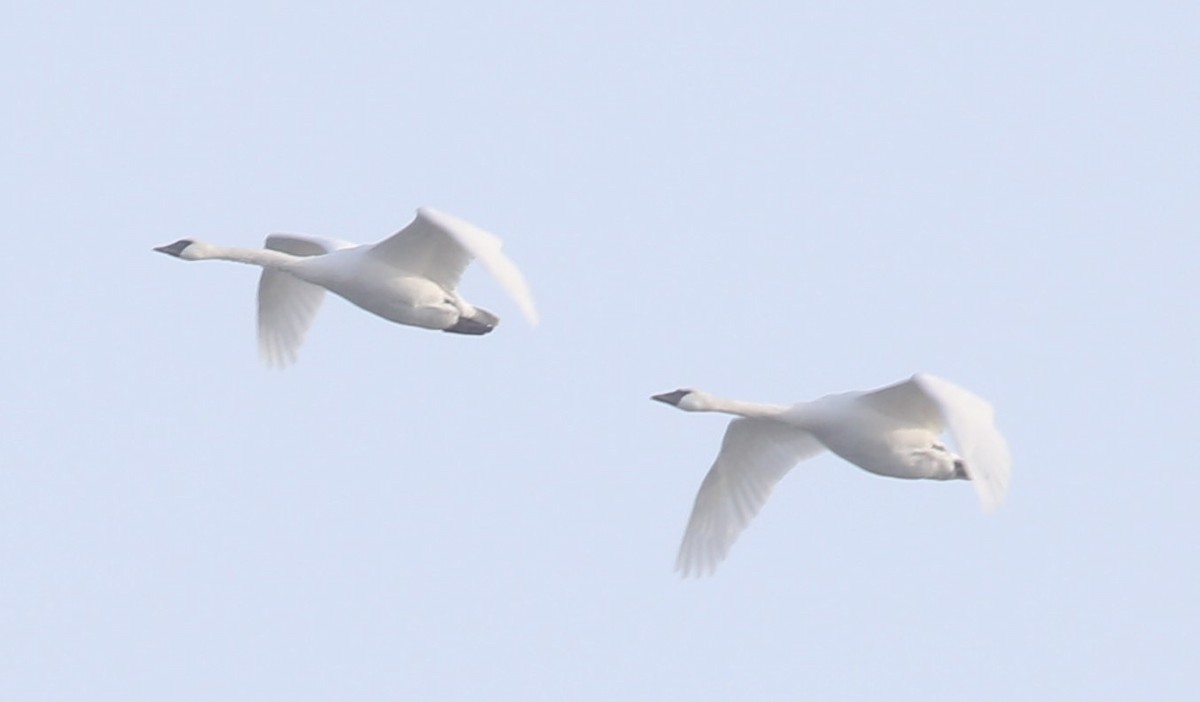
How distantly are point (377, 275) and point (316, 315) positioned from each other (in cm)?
370

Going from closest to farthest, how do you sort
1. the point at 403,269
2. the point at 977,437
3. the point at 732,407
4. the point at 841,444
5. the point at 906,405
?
the point at 977,437, the point at 906,405, the point at 841,444, the point at 732,407, the point at 403,269

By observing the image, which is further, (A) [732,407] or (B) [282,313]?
(B) [282,313]

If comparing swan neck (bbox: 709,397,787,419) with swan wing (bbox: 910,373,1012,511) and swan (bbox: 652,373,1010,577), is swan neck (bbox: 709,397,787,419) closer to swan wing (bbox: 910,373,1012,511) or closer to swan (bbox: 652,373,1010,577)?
swan (bbox: 652,373,1010,577)

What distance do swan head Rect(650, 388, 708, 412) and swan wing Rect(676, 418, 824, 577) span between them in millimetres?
880

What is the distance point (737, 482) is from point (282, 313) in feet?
16.7

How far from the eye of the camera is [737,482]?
23.8m

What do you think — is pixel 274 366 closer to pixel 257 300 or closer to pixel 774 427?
pixel 257 300

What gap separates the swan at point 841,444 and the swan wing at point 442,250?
81.8 inches

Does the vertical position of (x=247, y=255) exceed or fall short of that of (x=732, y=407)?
it exceeds it

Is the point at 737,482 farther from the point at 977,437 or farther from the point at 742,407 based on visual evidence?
the point at 977,437

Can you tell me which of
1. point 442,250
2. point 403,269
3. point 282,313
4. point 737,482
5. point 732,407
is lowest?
point 737,482

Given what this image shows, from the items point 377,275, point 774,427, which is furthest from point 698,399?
point 377,275

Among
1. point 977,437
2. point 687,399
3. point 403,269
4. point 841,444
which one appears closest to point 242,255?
point 403,269

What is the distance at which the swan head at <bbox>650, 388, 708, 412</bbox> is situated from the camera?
74.3ft
